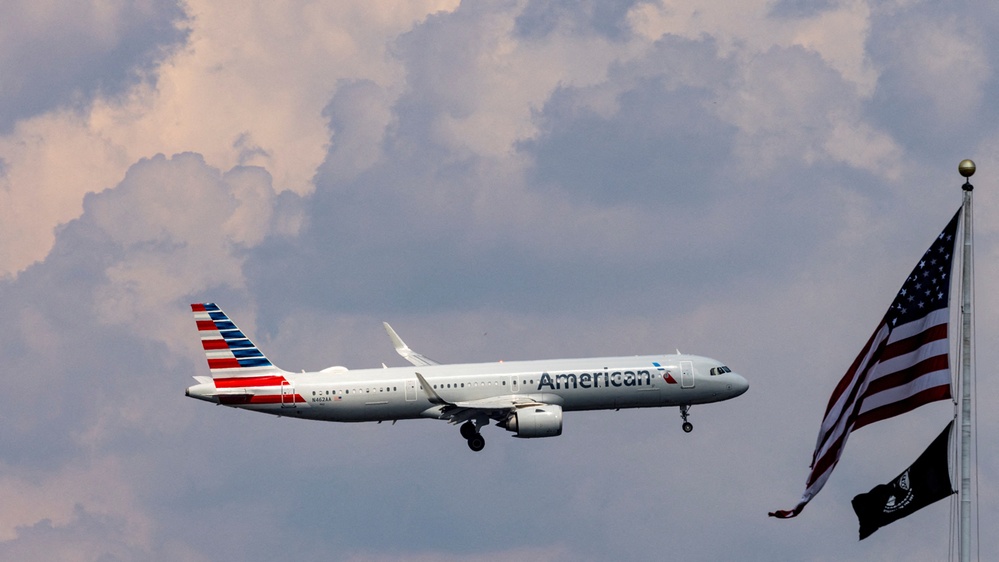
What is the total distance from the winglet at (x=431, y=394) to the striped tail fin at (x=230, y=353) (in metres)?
10.9

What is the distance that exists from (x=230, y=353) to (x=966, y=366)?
72828 millimetres

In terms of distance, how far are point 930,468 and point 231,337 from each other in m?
71.4

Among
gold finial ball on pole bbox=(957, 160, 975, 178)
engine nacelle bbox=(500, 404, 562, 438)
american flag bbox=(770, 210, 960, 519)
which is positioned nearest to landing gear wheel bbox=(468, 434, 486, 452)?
engine nacelle bbox=(500, 404, 562, 438)

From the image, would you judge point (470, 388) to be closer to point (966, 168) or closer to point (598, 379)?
point (598, 379)

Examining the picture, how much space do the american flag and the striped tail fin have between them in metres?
65.9

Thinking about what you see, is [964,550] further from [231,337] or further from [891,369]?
[231,337]

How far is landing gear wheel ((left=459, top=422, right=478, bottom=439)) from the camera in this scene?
11988 centimetres

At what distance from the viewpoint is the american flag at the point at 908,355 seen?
55656 mm

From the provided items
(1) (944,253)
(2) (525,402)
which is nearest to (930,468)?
(1) (944,253)

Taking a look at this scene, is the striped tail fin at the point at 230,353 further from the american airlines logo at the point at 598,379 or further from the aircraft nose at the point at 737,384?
the aircraft nose at the point at 737,384

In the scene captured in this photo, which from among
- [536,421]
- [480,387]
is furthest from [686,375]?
[480,387]

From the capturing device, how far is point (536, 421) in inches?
4510

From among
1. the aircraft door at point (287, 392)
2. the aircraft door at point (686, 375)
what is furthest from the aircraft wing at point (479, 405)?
the aircraft door at point (686, 375)

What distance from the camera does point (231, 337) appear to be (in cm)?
11981
